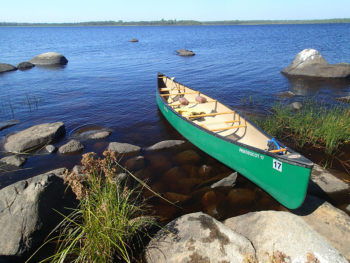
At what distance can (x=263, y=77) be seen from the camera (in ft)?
79.0

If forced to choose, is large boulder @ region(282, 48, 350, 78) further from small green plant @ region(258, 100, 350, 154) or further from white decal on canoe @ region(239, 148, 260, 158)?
white decal on canoe @ region(239, 148, 260, 158)

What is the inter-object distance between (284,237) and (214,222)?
1.60 m

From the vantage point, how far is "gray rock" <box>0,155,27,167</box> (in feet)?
31.3

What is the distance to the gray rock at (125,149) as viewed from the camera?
10.4 meters

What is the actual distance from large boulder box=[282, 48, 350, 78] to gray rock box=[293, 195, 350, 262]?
2058 cm

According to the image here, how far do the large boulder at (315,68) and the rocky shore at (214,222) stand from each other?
18.9 m

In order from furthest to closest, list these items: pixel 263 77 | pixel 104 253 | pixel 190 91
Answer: pixel 263 77, pixel 190 91, pixel 104 253

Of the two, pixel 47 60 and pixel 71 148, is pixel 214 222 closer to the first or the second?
pixel 71 148

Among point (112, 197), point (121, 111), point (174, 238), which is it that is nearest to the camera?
point (112, 197)

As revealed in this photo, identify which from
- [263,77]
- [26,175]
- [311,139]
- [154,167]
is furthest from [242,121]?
[263,77]

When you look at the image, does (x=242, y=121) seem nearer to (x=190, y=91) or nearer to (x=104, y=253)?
(x=190, y=91)

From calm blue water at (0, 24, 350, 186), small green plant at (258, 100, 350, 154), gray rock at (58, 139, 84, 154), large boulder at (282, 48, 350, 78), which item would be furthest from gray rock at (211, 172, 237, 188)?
large boulder at (282, 48, 350, 78)

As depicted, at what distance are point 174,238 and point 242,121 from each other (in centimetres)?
646

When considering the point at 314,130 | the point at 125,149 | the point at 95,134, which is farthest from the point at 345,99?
the point at 95,134
